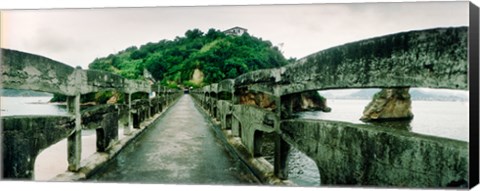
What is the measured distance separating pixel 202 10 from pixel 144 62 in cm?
177

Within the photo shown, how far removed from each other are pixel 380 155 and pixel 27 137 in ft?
7.98

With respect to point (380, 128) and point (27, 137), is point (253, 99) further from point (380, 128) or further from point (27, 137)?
point (380, 128)

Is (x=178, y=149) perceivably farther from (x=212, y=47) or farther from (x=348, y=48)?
(x=348, y=48)

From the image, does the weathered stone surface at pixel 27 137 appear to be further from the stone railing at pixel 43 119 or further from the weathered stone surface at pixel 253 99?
the weathered stone surface at pixel 253 99

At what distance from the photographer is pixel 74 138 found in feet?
11.2

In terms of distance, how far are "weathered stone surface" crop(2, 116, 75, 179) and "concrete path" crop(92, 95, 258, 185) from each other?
29.4 inches

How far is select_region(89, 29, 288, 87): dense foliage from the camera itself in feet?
14.7

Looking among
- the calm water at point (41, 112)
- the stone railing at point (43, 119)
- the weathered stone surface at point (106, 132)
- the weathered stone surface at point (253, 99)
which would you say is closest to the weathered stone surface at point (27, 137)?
the stone railing at point (43, 119)

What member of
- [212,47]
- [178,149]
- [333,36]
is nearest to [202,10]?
[212,47]

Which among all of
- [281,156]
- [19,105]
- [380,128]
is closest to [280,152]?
[281,156]

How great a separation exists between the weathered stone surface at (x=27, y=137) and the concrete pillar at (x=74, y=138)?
0.65 ft

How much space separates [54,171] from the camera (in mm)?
3730

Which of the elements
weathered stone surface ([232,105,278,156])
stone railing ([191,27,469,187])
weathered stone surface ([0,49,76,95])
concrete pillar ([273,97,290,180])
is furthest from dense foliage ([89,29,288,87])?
weathered stone surface ([0,49,76,95])

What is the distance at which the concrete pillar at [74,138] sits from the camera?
132 inches
